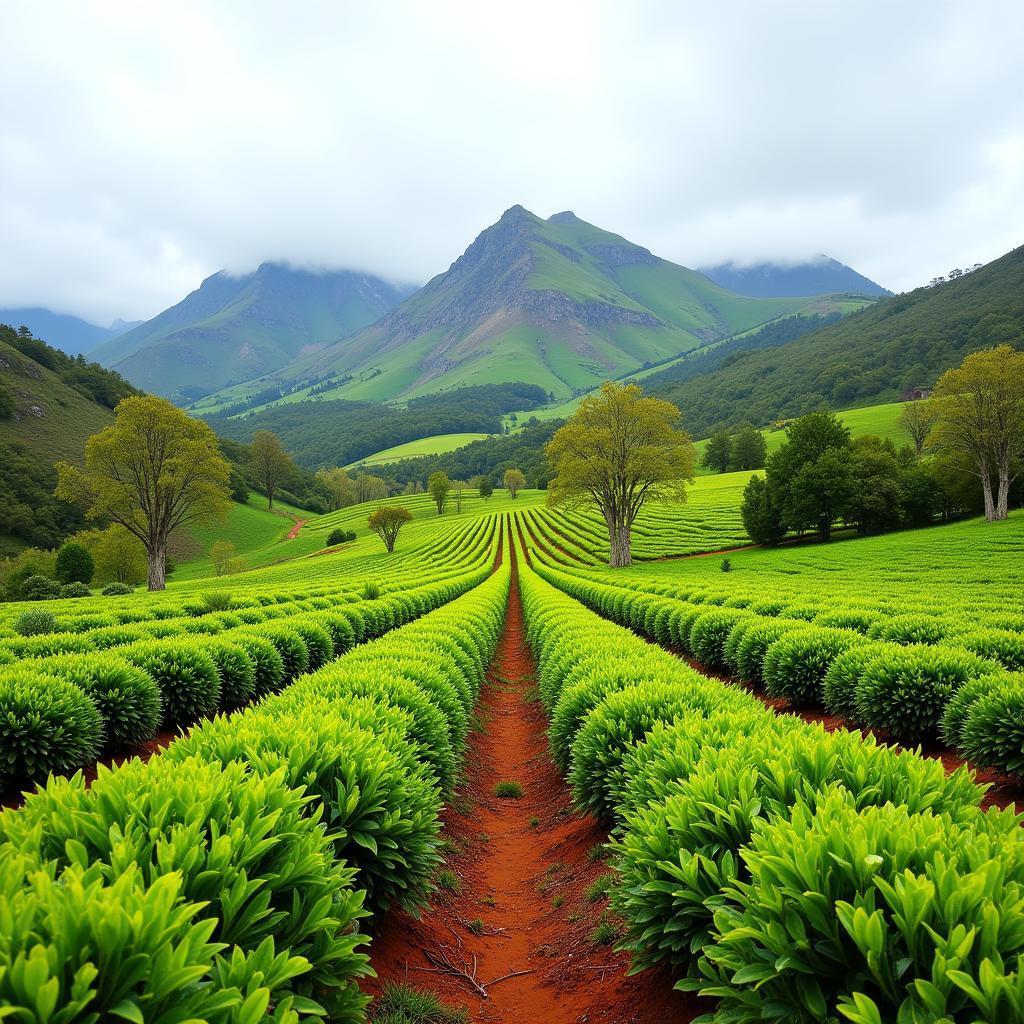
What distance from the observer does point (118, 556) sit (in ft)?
165

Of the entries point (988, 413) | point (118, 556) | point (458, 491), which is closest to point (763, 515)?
point (988, 413)

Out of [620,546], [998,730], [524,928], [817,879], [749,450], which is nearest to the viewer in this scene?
[817,879]

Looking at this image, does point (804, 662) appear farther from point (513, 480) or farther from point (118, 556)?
point (513, 480)

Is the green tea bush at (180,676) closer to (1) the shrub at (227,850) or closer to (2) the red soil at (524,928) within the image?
(2) the red soil at (524,928)

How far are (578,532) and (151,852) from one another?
6466 cm

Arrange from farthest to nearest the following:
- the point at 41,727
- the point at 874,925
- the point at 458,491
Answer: the point at 458,491, the point at 41,727, the point at 874,925

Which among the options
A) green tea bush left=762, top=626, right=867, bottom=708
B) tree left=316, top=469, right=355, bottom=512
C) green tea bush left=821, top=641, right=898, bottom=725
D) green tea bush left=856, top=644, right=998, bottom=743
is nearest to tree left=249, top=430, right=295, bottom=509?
tree left=316, top=469, right=355, bottom=512

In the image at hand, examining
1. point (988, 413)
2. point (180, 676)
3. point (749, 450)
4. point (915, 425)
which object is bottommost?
point (180, 676)

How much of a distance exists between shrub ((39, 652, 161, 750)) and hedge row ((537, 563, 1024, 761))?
32.3 ft

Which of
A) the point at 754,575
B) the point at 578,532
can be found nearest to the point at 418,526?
the point at 578,532

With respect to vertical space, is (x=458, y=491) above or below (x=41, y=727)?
above

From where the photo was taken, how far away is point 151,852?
2.60m

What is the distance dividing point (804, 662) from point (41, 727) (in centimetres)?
1087

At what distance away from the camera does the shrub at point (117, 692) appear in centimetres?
708
